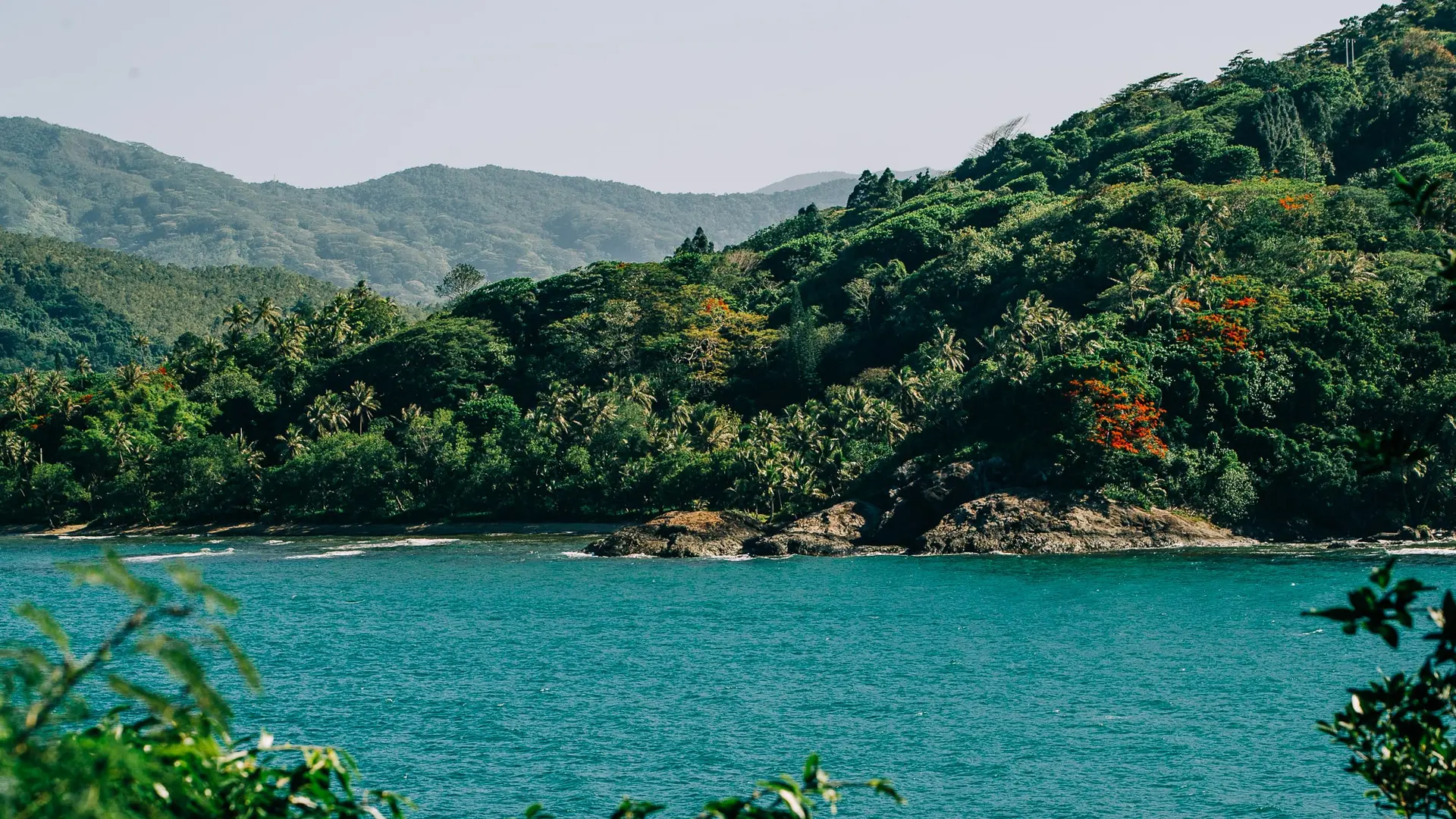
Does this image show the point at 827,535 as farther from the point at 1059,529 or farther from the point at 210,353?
the point at 210,353

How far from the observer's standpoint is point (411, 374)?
123625 mm

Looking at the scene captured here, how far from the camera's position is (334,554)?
90.8 m

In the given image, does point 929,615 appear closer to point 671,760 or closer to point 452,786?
point 671,760

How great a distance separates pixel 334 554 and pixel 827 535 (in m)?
31.9

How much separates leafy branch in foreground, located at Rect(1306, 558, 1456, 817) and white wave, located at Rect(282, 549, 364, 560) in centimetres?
8432

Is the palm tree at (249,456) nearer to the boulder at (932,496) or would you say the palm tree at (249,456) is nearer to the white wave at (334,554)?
the white wave at (334,554)

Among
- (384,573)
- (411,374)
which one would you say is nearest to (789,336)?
(411,374)

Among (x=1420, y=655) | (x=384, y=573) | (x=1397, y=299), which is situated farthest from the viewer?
(x=1397, y=299)

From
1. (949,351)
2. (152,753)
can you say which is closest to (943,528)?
(949,351)

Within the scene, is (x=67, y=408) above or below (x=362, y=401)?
below

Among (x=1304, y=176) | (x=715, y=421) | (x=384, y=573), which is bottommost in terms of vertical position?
(x=384, y=573)

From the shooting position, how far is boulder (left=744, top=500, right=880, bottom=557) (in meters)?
86.3

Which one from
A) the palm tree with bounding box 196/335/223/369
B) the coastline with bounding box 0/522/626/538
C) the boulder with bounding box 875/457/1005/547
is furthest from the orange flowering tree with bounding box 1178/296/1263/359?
the palm tree with bounding box 196/335/223/369

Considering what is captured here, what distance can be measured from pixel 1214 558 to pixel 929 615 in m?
21.8
